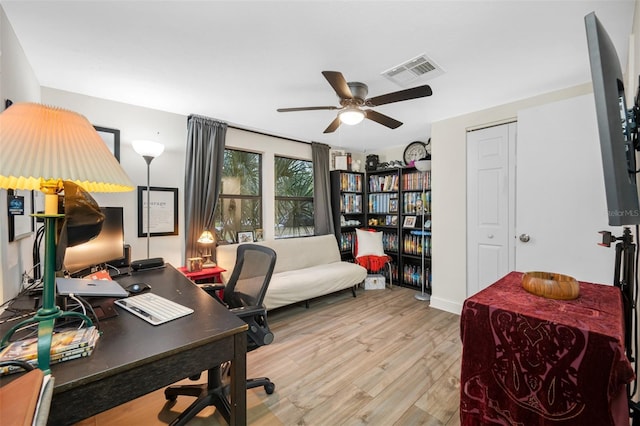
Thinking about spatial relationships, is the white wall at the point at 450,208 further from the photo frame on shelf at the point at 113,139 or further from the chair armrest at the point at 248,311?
the photo frame on shelf at the point at 113,139

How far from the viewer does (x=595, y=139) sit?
1947 mm

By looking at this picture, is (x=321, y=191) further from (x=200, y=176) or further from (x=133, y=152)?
(x=133, y=152)

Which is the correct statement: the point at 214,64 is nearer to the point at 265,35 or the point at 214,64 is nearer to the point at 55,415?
the point at 265,35

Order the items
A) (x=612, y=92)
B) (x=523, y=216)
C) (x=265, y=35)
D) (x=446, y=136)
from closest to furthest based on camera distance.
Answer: (x=612, y=92) → (x=265, y=35) → (x=523, y=216) → (x=446, y=136)

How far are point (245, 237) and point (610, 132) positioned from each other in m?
3.24

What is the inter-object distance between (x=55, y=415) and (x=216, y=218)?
2.64m

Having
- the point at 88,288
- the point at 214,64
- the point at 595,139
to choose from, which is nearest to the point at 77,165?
the point at 88,288

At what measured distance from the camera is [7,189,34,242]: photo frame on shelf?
4.42ft

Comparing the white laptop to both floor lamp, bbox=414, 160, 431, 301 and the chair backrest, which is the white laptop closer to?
the chair backrest

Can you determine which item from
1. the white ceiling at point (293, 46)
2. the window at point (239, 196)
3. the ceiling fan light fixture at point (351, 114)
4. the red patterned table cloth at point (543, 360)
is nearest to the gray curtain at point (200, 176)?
the window at point (239, 196)

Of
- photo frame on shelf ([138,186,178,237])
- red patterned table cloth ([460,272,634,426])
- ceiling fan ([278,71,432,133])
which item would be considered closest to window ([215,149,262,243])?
photo frame on shelf ([138,186,178,237])

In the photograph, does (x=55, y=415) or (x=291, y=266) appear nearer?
(x=55, y=415)

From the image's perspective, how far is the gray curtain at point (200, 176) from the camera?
2809 millimetres

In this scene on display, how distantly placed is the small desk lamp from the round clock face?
3036mm
